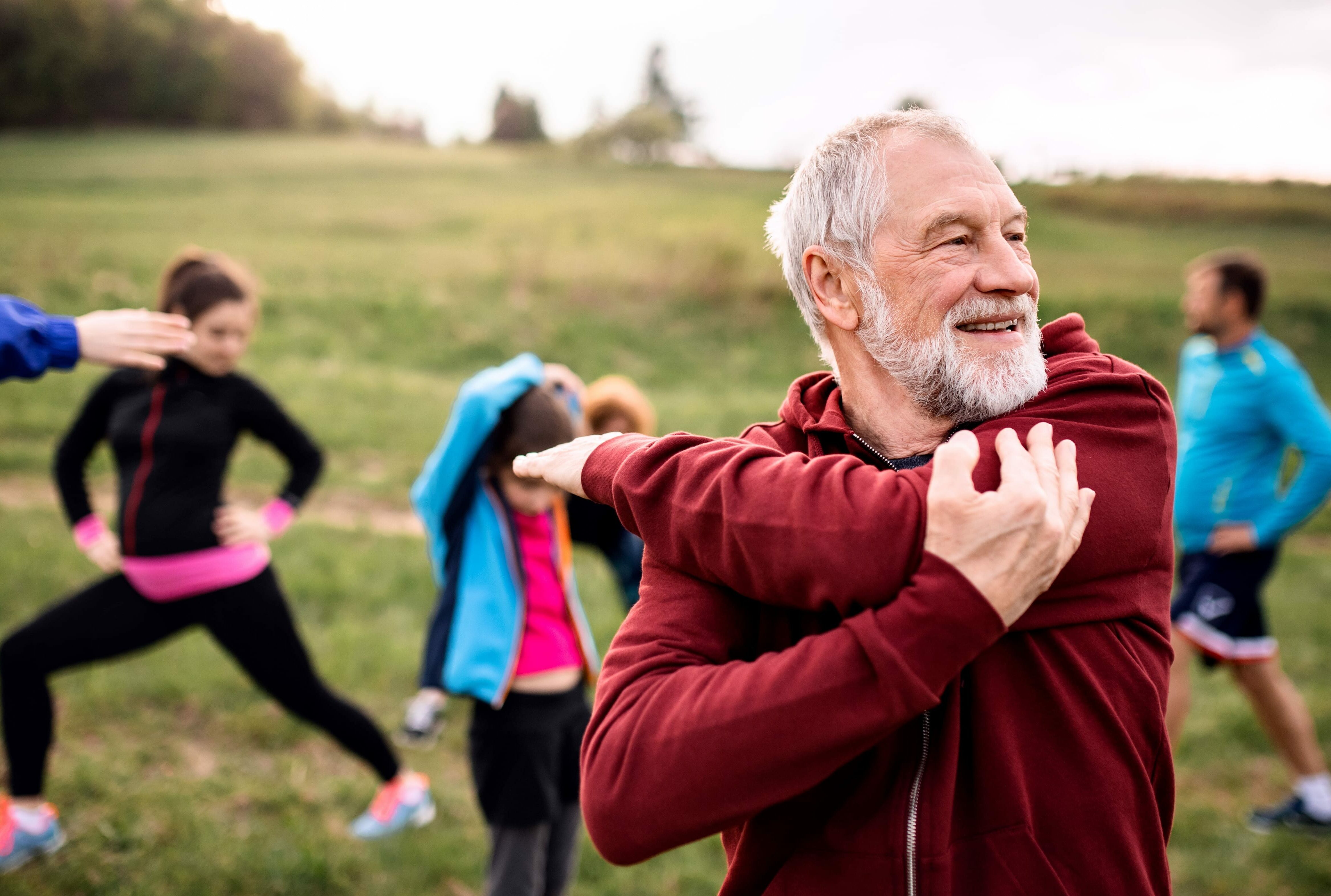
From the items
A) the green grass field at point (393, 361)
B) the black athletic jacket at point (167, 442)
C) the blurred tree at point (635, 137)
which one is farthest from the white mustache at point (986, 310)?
the blurred tree at point (635, 137)

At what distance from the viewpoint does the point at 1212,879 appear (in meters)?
3.90

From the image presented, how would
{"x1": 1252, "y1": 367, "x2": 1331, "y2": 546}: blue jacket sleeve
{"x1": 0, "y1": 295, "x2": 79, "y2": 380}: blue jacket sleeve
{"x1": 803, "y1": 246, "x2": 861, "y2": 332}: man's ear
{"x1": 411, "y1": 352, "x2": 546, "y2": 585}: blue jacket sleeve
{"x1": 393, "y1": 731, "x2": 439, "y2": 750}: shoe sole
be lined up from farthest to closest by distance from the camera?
1. {"x1": 393, "y1": 731, "x2": 439, "y2": 750}: shoe sole
2. {"x1": 1252, "y1": 367, "x2": 1331, "y2": 546}: blue jacket sleeve
3. {"x1": 411, "y1": 352, "x2": 546, "y2": 585}: blue jacket sleeve
4. {"x1": 0, "y1": 295, "x2": 79, "y2": 380}: blue jacket sleeve
5. {"x1": 803, "y1": 246, "x2": 861, "y2": 332}: man's ear

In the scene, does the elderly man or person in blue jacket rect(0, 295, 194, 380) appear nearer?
the elderly man

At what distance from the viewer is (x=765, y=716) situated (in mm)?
1136

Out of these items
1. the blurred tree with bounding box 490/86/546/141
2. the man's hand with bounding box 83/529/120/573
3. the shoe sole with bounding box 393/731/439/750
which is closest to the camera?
the man's hand with bounding box 83/529/120/573

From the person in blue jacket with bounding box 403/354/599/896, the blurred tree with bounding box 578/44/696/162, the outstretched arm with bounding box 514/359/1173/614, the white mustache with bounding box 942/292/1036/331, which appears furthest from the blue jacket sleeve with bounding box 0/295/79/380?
the blurred tree with bounding box 578/44/696/162

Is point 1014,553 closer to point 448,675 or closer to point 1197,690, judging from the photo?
point 448,675

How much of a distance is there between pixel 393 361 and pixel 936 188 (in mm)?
11950

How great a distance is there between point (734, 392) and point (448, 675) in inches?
390

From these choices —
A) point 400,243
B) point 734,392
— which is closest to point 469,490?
point 734,392

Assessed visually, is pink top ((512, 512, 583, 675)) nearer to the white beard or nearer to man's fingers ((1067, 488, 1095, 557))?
the white beard

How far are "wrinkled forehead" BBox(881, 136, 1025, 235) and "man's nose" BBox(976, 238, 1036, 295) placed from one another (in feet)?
0.15

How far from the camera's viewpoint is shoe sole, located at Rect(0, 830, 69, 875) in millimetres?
3551

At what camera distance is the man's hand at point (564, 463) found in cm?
153
